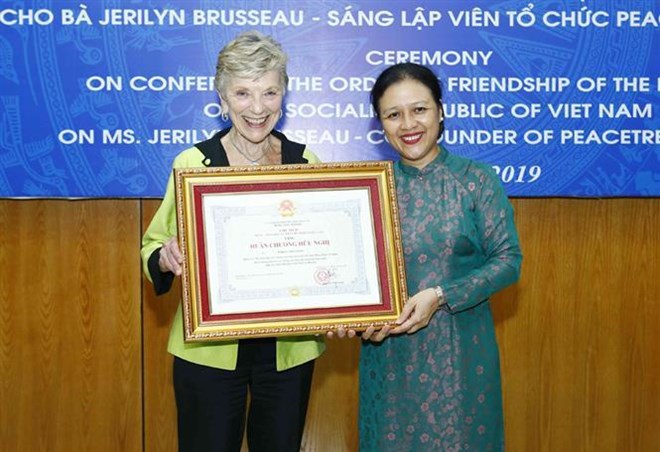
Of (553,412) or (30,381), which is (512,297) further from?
(30,381)

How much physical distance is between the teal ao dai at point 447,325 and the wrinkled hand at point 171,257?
0.53 metres

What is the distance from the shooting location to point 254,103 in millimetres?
1839

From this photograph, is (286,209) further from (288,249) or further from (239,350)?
(239,350)

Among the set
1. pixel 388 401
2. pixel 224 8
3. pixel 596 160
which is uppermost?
pixel 224 8

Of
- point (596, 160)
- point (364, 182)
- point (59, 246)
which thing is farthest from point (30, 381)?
point (596, 160)

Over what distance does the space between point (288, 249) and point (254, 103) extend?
0.37m

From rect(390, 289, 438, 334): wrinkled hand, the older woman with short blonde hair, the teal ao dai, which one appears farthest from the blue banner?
rect(390, 289, 438, 334): wrinkled hand

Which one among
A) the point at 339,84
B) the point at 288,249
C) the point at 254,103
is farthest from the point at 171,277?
the point at 339,84

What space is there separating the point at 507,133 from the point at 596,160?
346mm

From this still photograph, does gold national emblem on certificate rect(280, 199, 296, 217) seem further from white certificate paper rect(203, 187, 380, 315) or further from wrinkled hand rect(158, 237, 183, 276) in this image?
wrinkled hand rect(158, 237, 183, 276)

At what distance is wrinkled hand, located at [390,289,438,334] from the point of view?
1736 millimetres

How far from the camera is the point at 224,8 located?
2.70 metres

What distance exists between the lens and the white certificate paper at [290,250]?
1.76 m

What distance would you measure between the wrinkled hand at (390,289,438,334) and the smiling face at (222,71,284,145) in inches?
22.3
